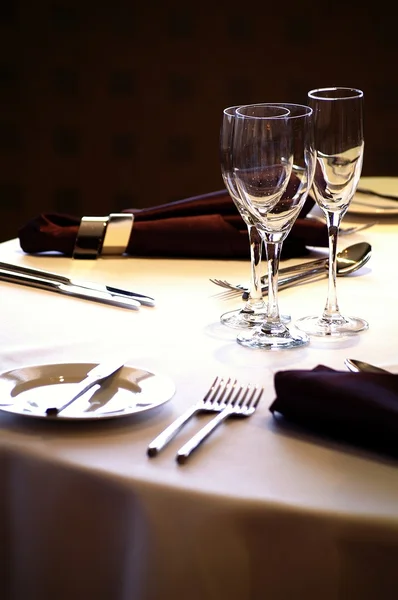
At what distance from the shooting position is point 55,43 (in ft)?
12.3

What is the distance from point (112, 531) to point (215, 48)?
10.6 ft

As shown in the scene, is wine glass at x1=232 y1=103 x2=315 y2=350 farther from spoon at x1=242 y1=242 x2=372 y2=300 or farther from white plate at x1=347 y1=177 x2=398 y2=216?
white plate at x1=347 y1=177 x2=398 y2=216

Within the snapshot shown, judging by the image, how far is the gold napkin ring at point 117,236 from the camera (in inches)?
63.6

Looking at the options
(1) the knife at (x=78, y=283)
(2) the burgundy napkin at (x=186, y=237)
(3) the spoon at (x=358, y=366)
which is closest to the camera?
(3) the spoon at (x=358, y=366)

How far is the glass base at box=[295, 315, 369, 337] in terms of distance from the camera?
3.82ft

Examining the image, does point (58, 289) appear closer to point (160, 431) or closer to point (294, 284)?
point (294, 284)

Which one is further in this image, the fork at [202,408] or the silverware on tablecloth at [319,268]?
the silverware on tablecloth at [319,268]

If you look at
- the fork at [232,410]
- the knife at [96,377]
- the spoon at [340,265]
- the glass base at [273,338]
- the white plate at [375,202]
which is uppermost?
the knife at [96,377]

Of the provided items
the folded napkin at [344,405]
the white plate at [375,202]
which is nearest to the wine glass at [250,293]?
the folded napkin at [344,405]

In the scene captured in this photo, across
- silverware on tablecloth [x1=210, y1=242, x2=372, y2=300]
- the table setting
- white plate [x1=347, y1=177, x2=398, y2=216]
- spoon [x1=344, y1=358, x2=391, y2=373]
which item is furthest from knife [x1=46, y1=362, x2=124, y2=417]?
white plate [x1=347, y1=177, x2=398, y2=216]

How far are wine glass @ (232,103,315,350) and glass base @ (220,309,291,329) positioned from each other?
44 mm

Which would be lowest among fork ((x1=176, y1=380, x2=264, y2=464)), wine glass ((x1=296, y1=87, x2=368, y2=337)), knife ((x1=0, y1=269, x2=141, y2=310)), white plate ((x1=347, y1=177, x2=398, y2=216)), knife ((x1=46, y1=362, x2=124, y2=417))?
white plate ((x1=347, y1=177, x2=398, y2=216))

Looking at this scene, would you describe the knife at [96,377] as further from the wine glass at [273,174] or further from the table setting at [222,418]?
the wine glass at [273,174]

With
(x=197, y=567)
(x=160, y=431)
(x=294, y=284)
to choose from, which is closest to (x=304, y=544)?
(x=197, y=567)
